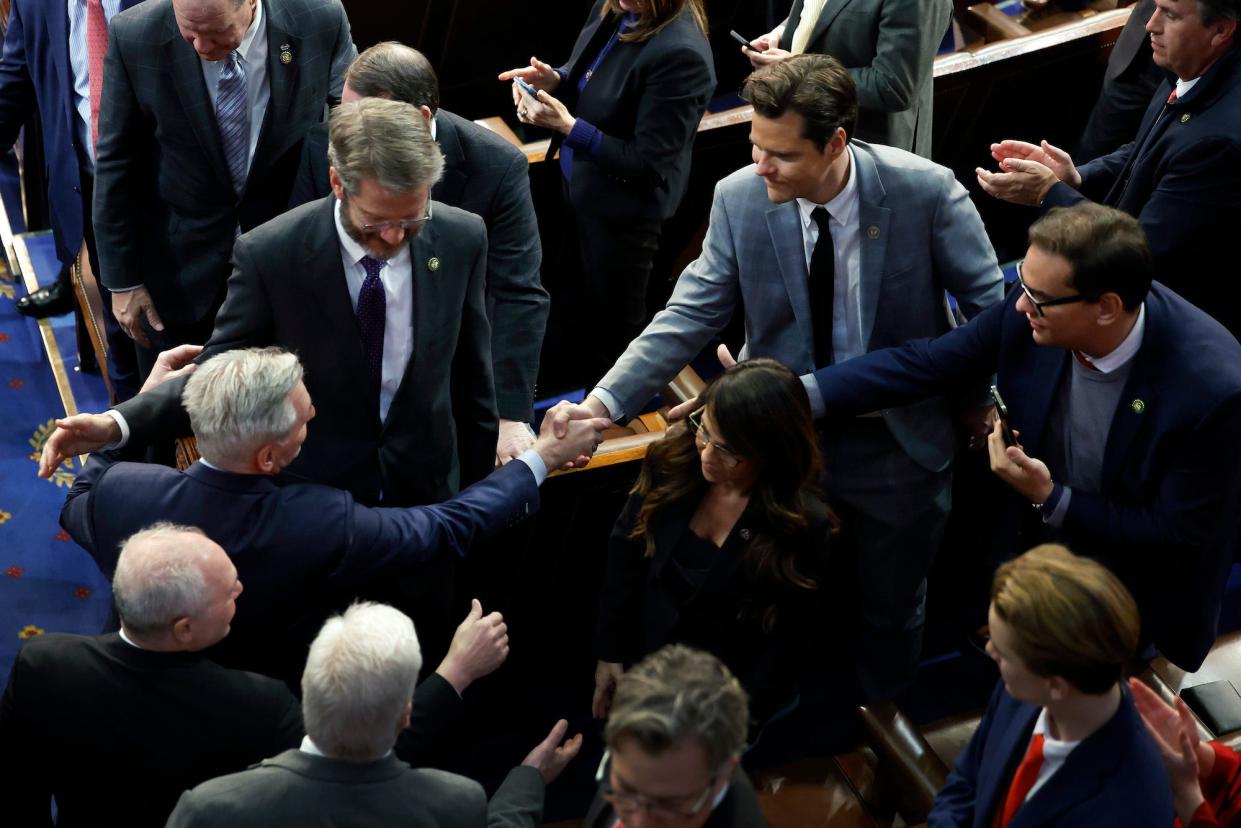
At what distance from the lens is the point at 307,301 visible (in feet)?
8.57

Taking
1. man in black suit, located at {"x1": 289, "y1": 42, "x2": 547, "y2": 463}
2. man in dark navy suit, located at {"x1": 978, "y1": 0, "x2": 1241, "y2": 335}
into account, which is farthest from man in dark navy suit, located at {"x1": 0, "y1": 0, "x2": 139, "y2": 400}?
man in dark navy suit, located at {"x1": 978, "y1": 0, "x2": 1241, "y2": 335}

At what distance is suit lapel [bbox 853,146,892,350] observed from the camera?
2738 millimetres

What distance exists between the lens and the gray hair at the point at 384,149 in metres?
2.45

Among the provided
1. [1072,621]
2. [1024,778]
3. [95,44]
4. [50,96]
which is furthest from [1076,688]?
[50,96]

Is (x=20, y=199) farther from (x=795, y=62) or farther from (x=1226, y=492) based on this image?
(x=1226, y=492)

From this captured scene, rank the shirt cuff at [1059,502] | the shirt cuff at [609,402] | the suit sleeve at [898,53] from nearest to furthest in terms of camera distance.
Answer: the shirt cuff at [1059,502] < the shirt cuff at [609,402] < the suit sleeve at [898,53]

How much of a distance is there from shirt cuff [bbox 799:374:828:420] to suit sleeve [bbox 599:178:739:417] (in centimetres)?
26

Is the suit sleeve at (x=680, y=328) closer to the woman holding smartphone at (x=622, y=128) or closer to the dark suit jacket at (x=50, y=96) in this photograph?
the woman holding smartphone at (x=622, y=128)

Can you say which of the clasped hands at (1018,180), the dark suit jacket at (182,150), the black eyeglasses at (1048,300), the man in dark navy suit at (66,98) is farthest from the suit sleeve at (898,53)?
the man in dark navy suit at (66,98)

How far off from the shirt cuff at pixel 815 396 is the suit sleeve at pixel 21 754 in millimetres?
1506

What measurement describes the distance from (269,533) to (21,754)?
507mm

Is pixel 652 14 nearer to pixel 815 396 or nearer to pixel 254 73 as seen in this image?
pixel 254 73

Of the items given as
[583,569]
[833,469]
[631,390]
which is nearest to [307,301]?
[631,390]

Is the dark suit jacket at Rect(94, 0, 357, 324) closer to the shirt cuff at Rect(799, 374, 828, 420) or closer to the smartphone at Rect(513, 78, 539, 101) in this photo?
the smartphone at Rect(513, 78, 539, 101)
